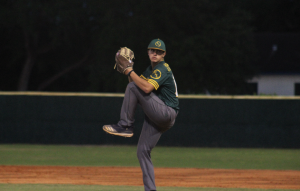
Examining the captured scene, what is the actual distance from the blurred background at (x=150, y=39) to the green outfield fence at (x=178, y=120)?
7.80 metres

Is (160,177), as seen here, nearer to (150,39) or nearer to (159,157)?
(159,157)

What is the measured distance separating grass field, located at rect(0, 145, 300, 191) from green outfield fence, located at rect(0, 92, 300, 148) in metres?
0.35

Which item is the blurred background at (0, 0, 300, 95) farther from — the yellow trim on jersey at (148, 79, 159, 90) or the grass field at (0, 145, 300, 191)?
the yellow trim on jersey at (148, 79, 159, 90)

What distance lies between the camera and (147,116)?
545 cm

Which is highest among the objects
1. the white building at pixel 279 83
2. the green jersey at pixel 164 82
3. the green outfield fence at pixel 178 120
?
the green jersey at pixel 164 82

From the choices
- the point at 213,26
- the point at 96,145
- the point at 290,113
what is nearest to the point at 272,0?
the point at 213,26

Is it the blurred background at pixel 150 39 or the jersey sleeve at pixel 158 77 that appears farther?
the blurred background at pixel 150 39

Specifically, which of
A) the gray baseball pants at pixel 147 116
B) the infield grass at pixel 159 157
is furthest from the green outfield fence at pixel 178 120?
the gray baseball pants at pixel 147 116

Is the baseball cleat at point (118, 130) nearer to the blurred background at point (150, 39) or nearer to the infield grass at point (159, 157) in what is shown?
the infield grass at point (159, 157)

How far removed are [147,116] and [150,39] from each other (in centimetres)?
1741

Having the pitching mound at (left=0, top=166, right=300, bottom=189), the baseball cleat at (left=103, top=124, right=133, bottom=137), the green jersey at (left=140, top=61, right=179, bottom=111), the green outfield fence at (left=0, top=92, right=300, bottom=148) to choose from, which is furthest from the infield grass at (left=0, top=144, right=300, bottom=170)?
the baseball cleat at (left=103, top=124, right=133, bottom=137)

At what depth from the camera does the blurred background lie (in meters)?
22.4

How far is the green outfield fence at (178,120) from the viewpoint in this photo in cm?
1374

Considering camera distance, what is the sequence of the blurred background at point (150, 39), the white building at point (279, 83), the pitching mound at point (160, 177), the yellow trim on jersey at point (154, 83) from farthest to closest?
the white building at point (279, 83) < the blurred background at point (150, 39) < the pitching mound at point (160, 177) < the yellow trim on jersey at point (154, 83)
